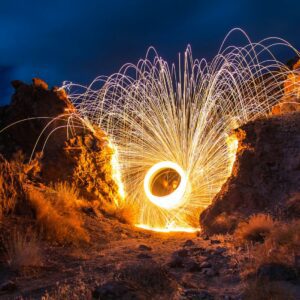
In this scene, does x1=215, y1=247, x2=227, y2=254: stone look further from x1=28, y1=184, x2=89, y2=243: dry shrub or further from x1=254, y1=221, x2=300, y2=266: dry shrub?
x1=28, y1=184, x2=89, y2=243: dry shrub

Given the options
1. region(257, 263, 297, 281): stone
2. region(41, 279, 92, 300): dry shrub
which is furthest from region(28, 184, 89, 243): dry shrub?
region(257, 263, 297, 281): stone

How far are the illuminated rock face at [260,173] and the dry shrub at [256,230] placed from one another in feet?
3.44

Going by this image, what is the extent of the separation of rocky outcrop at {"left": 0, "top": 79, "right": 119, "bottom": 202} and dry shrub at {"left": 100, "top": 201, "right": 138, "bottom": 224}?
0.44 metres

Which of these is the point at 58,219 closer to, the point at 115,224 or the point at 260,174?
the point at 115,224

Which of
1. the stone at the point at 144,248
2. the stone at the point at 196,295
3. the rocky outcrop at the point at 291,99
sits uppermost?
the rocky outcrop at the point at 291,99

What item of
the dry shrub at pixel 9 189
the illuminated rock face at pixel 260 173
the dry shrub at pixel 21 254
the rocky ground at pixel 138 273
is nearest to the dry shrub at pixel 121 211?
the rocky ground at pixel 138 273

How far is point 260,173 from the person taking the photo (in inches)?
481

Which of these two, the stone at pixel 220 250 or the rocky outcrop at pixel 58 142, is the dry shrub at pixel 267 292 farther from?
the rocky outcrop at pixel 58 142

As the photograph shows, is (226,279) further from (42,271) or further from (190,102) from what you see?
(190,102)

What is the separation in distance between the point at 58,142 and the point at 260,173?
733 centimetres

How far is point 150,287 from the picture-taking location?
6383 millimetres

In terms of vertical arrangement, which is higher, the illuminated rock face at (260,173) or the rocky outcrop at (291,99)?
the rocky outcrop at (291,99)

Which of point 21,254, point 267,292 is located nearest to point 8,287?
point 21,254

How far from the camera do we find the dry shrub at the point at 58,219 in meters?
10.8
